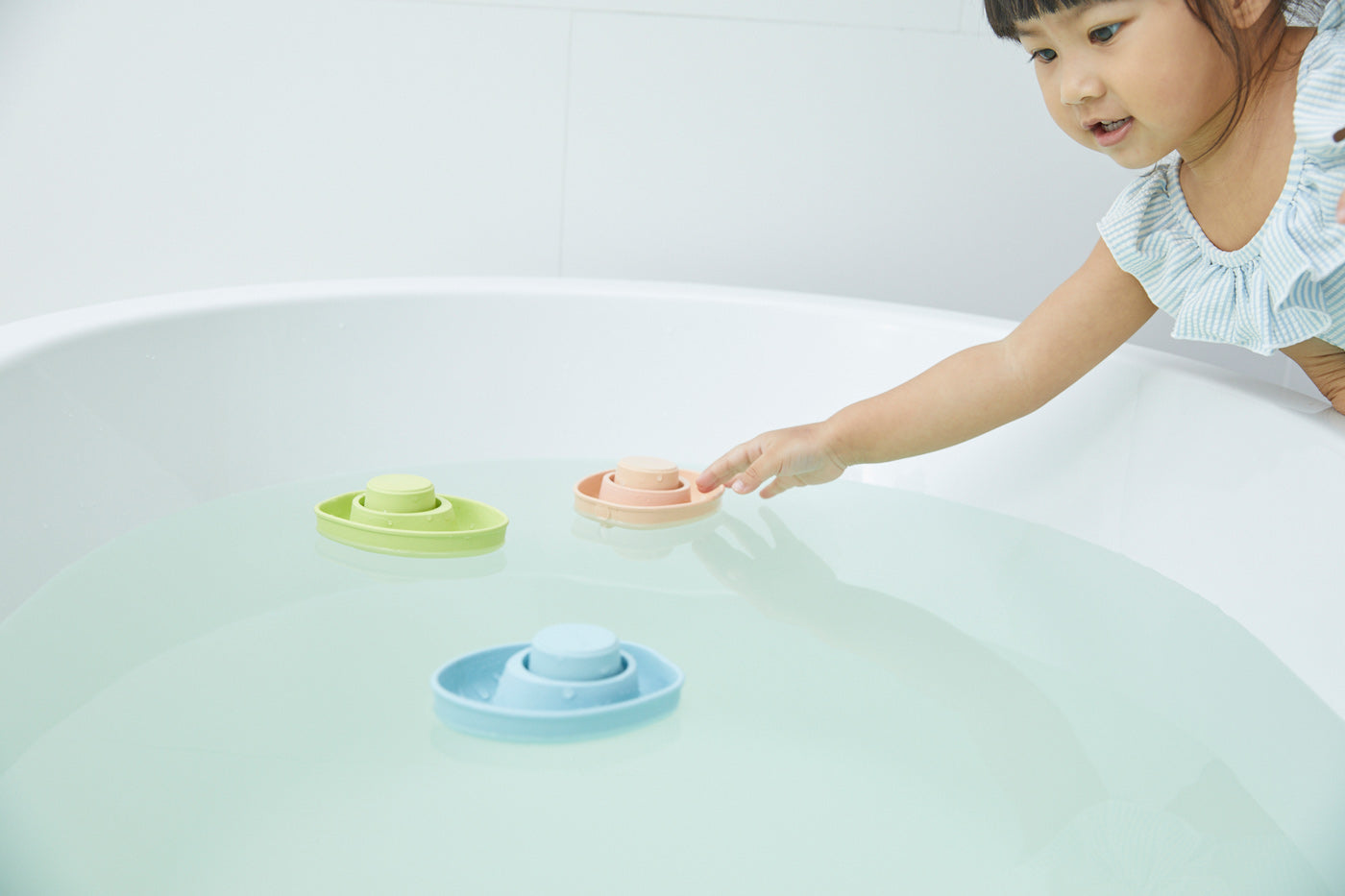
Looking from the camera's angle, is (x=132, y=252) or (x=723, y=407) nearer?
(x=723, y=407)

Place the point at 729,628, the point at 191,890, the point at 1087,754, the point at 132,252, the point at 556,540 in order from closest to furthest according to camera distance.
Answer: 1. the point at 191,890
2. the point at 1087,754
3. the point at 729,628
4. the point at 556,540
5. the point at 132,252

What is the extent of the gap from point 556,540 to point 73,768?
0.40 metres

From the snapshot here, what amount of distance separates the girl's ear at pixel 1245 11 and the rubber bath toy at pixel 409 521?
22.9 inches

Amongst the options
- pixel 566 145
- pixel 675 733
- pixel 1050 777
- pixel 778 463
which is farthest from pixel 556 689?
pixel 566 145

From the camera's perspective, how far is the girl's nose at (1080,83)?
0.71 m

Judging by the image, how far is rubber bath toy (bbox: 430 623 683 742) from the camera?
1.88ft

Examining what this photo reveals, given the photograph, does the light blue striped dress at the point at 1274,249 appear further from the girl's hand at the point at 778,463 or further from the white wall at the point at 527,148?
the white wall at the point at 527,148

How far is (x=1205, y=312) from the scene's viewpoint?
81 cm

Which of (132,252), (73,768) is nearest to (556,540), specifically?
(73,768)

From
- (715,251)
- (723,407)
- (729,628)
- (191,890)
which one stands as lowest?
(191,890)

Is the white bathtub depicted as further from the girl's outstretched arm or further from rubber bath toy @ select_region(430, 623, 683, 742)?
rubber bath toy @ select_region(430, 623, 683, 742)

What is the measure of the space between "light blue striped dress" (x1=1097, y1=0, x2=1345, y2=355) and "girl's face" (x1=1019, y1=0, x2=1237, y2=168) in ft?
0.20

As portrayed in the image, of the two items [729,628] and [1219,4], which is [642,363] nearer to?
[729,628]

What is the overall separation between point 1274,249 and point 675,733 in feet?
1.62
